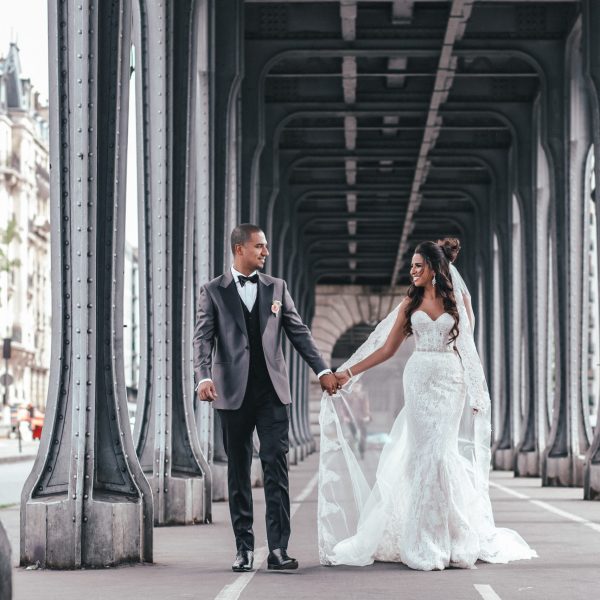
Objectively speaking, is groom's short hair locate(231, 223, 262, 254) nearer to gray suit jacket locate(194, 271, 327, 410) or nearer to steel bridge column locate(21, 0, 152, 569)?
gray suit jacket locate(194, 271, 327, 410)

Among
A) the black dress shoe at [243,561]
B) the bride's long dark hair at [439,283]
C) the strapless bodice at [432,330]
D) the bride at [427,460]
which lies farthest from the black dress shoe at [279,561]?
the bride's long dark hair at [439,283]

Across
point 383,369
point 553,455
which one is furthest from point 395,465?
point 553,455

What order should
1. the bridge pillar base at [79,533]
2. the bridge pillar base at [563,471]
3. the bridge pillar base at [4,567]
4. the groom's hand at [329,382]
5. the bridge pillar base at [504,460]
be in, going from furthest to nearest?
1. the bridge pillar base at [504,460]
2. the bridge pillar base at [563,471]
3. the groom's hand at [329,382]
4. the bridge pillar base at [79,533]
5. the bridge pillar base at [4,567]

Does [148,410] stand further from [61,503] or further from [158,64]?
[61,503]

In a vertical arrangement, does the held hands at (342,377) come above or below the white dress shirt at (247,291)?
below

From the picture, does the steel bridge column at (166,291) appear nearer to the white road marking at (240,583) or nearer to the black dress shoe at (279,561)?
the white road marking at (240,583)

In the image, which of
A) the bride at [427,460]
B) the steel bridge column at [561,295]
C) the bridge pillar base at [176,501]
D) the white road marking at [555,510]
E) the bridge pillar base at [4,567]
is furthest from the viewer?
the steel bridge column at [561,295]

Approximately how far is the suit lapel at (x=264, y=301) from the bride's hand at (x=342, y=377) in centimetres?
93

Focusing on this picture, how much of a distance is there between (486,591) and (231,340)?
2.34 meters

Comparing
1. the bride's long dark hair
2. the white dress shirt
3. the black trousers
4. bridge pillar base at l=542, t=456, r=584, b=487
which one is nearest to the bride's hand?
the bride's long dark hair

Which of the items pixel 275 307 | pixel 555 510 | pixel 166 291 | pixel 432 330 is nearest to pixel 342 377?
pixel 432 330

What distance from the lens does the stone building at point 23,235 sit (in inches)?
3780

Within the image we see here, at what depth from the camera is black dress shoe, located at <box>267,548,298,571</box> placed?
10.1 m

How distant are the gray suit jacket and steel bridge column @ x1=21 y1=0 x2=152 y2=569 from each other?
3.67ft
